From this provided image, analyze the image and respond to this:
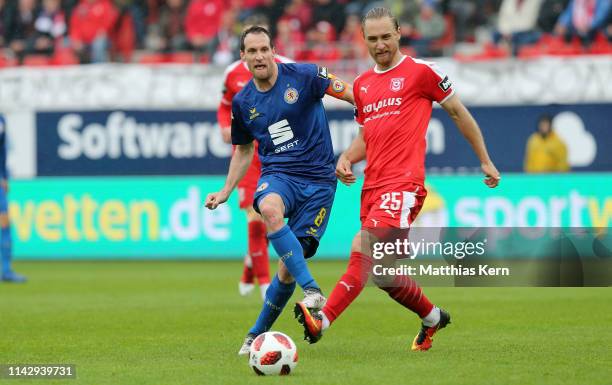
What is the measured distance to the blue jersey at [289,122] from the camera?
8.58 metres

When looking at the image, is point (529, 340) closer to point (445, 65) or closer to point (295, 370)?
point (295, 370)

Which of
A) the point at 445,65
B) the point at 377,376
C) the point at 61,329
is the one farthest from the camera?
the point at 445,65

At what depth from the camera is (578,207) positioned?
17.5 meters

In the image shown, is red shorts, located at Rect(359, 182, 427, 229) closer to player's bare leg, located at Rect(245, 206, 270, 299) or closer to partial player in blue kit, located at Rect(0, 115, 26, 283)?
player's bare leg, located at Rect(245, 206, 270, 299)

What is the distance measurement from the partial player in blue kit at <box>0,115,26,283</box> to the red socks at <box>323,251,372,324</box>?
8458 mm

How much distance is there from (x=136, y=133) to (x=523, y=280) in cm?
1610

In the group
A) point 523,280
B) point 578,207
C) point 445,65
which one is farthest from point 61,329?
point 445,65

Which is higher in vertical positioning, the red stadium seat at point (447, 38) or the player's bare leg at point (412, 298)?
the red stadium seat at point (447, 38)

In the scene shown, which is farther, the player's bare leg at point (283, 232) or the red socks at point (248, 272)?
the red socks at point (248, 272)

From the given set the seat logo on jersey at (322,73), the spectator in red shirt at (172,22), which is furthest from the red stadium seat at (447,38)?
the seat logo on jersey at (322,73)

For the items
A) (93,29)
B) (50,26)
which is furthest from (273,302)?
(50,26)

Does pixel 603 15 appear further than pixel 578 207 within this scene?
Yes

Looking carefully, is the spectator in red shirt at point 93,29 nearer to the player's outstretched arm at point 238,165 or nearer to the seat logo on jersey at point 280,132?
the player's outstretched arm at point 238,165

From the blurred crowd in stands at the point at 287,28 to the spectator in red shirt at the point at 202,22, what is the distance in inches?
0.8
